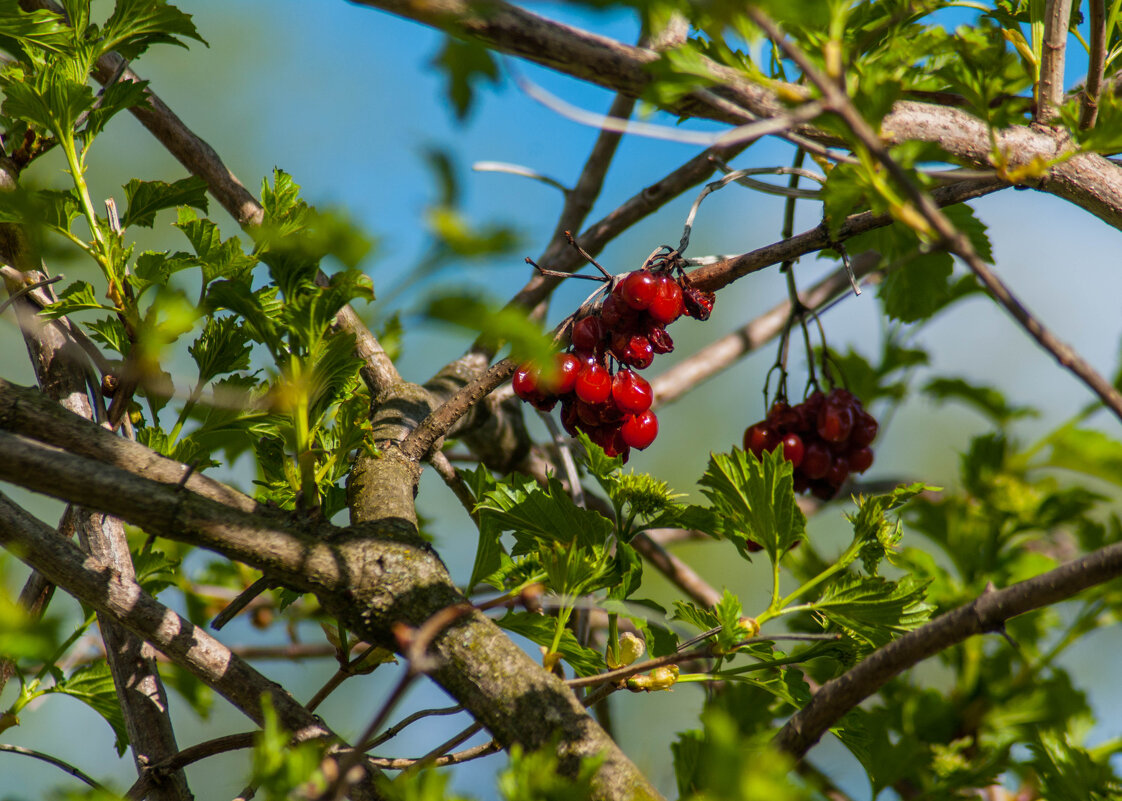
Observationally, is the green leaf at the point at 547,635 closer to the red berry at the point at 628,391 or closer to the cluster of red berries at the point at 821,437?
the red berry at the point at 628,391

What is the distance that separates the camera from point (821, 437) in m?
1.09

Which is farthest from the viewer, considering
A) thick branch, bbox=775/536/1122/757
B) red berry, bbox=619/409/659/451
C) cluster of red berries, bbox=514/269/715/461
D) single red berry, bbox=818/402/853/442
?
single red berry, bbox=818/402/853/442

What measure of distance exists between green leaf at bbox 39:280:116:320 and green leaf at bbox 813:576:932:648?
640 millimetres

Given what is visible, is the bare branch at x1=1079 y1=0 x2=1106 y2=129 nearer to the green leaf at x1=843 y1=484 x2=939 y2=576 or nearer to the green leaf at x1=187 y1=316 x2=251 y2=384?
the green leaf at x1=843 y1=484 x2=939 y2=576

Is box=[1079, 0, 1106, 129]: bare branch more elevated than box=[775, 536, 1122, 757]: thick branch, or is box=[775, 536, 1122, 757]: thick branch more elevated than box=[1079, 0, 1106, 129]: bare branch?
box=[1079, 0, 1106, 129]: bare branch

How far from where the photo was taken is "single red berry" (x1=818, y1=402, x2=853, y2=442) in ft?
3.48

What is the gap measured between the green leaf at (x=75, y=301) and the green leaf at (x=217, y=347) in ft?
0.26

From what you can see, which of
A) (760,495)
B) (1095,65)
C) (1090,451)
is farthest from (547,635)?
(1090,451)

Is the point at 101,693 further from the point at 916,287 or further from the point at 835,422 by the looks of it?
the point at 916,287

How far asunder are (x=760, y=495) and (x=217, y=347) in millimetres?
479

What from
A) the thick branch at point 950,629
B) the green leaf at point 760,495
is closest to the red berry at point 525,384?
the green leaf at point 760,495

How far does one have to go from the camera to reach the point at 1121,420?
0.45 metres

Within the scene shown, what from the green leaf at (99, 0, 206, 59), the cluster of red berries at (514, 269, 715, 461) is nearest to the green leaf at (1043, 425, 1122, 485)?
the cluster of red berries at (514, 269, 715, 461)

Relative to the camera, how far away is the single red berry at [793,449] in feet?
3.52
